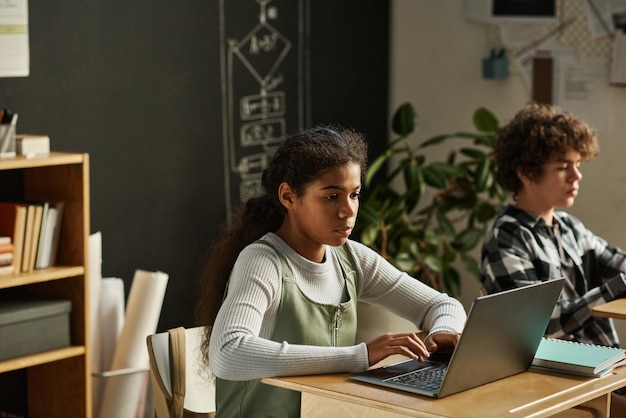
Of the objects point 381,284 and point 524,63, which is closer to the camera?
point 381,284

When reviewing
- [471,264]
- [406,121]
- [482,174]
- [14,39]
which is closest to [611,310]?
[482,174]

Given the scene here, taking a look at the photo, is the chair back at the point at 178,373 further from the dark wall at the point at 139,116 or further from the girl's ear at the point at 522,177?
the dark wall at the point at 139,116

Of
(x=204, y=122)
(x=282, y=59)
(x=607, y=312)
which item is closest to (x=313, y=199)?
(x=607, y=312)

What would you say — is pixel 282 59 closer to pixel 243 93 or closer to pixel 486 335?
pixel 243 93

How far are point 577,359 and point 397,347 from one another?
405 millimetres

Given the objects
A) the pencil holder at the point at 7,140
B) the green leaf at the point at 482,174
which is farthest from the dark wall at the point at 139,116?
the green leaf at the point at 482,174

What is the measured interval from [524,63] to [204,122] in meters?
1.53

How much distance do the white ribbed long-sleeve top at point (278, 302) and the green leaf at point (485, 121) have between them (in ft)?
6.45

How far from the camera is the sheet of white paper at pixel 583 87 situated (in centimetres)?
446

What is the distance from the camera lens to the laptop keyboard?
2004 millimetres

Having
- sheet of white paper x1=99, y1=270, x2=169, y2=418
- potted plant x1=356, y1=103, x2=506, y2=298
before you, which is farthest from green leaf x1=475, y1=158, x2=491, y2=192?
sheet of white paper x1=99, y1=270, x2=169, y2=418

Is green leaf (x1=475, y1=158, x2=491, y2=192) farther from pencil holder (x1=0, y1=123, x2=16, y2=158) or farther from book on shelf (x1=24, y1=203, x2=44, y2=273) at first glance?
pencil holder (x1=0, y1=123, x2=16, y2=158)

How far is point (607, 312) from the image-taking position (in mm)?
2750

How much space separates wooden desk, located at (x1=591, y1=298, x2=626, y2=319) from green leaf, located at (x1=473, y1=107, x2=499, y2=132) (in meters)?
1.62
